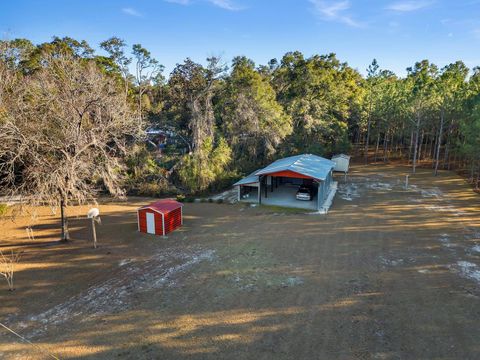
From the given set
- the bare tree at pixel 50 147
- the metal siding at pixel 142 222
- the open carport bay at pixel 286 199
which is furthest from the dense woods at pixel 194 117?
the open carport bay at pixel 286 199

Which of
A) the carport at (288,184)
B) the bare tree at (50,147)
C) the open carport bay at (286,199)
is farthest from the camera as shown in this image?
the open carport bay at (286,199)

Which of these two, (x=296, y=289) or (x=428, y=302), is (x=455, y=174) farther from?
(x=296, y=289)

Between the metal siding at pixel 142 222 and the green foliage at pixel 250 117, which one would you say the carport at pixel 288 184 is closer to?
the green foliage at pixel 250 117

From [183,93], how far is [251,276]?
22.7m

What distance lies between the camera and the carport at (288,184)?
66.2 feet

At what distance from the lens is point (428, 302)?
381 inches

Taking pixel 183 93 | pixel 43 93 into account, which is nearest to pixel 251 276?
pixel 43 93

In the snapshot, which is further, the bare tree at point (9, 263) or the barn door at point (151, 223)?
the barn door at point (151, 223)

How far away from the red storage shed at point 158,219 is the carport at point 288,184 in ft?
21.6

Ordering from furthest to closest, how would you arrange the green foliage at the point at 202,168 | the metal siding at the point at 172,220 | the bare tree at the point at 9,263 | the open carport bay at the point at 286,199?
the green foliage at the point at 202,168, the open carport bay at the point at 286,199, the metal siding at the point at 172,220, the bare tree at the point at 9,263

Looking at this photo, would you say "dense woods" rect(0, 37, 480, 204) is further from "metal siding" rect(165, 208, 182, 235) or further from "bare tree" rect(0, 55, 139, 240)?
"metal siding" rect(165, 208, 182, 235)

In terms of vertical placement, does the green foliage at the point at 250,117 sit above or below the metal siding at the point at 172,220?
above

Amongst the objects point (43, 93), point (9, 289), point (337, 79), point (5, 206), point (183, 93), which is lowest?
point (9, 289)

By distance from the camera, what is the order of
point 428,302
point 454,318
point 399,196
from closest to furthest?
point 454,318
point 428,302
point 399,196
